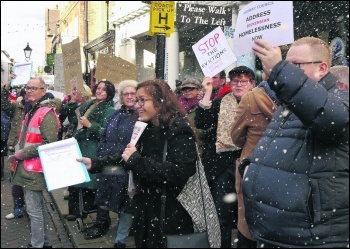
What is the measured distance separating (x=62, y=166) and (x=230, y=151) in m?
1.38

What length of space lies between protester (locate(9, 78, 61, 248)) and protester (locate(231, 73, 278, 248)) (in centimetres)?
179

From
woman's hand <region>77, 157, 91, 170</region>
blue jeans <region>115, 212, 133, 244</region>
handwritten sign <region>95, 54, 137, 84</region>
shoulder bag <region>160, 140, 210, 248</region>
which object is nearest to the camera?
shoulder bag <region>160, 140, 210, 248</region>

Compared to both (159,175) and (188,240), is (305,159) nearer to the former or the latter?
(188,240)

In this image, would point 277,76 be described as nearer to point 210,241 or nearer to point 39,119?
point 210,241

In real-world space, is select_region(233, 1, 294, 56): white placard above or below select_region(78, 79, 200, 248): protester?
above

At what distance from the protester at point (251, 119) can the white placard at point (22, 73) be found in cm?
431

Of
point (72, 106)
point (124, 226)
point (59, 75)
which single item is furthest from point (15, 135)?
point (59, 75)

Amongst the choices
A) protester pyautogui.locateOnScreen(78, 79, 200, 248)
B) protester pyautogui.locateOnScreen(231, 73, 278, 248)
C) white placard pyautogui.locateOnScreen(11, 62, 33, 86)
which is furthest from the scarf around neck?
white placard pyautogui.locateOnScreen(11, 62, 33, 86)

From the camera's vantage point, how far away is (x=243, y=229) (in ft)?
9.96

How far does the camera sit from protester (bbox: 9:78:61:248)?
3879mm

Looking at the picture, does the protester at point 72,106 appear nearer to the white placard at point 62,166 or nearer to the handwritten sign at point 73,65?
the handwritten sign at point 73,65

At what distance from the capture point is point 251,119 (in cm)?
295

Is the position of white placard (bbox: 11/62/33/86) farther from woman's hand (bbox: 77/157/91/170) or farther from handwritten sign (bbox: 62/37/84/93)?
woman's hand (bbox: 77/157/91/170)

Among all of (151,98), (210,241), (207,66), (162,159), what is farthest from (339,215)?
(207,66)
